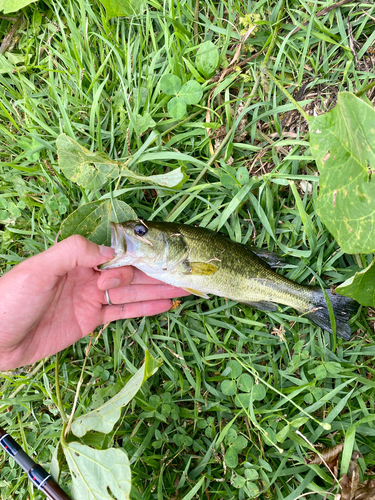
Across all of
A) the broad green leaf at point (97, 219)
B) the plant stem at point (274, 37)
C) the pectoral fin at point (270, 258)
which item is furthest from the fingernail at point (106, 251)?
the plant stem at point (274, 37)

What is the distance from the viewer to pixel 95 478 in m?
2.33

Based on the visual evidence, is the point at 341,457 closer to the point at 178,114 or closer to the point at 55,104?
the point at 178,114

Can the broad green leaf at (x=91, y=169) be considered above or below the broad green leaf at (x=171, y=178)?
above

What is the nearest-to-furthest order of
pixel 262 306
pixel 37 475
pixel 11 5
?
pixel 37 475, pixel 262 306, pixel 11 5

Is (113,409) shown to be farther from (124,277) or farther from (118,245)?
(118,245)

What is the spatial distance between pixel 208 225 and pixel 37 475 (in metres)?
2.49

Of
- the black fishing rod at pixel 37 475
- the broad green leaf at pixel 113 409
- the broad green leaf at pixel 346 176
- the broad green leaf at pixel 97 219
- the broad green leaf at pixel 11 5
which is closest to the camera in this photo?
the broad green leaf at pixel 346 176

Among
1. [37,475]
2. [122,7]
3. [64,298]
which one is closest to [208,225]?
[64,298]

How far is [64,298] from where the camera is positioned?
315 cm

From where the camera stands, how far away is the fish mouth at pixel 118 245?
8.99ft

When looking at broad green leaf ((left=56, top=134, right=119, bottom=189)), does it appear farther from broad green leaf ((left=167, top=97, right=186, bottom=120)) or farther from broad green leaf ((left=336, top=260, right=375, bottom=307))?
broad green leaf ((left=336, top=260, right=375, bottom=307))

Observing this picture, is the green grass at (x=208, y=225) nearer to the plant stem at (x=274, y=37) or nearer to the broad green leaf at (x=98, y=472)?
the plant stem at (x=274, y=37)

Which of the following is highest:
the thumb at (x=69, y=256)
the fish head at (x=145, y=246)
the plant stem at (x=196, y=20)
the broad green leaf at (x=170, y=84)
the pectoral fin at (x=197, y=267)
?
the plant stem at (x=196, y=20)

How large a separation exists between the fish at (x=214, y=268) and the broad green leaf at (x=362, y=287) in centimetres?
40
